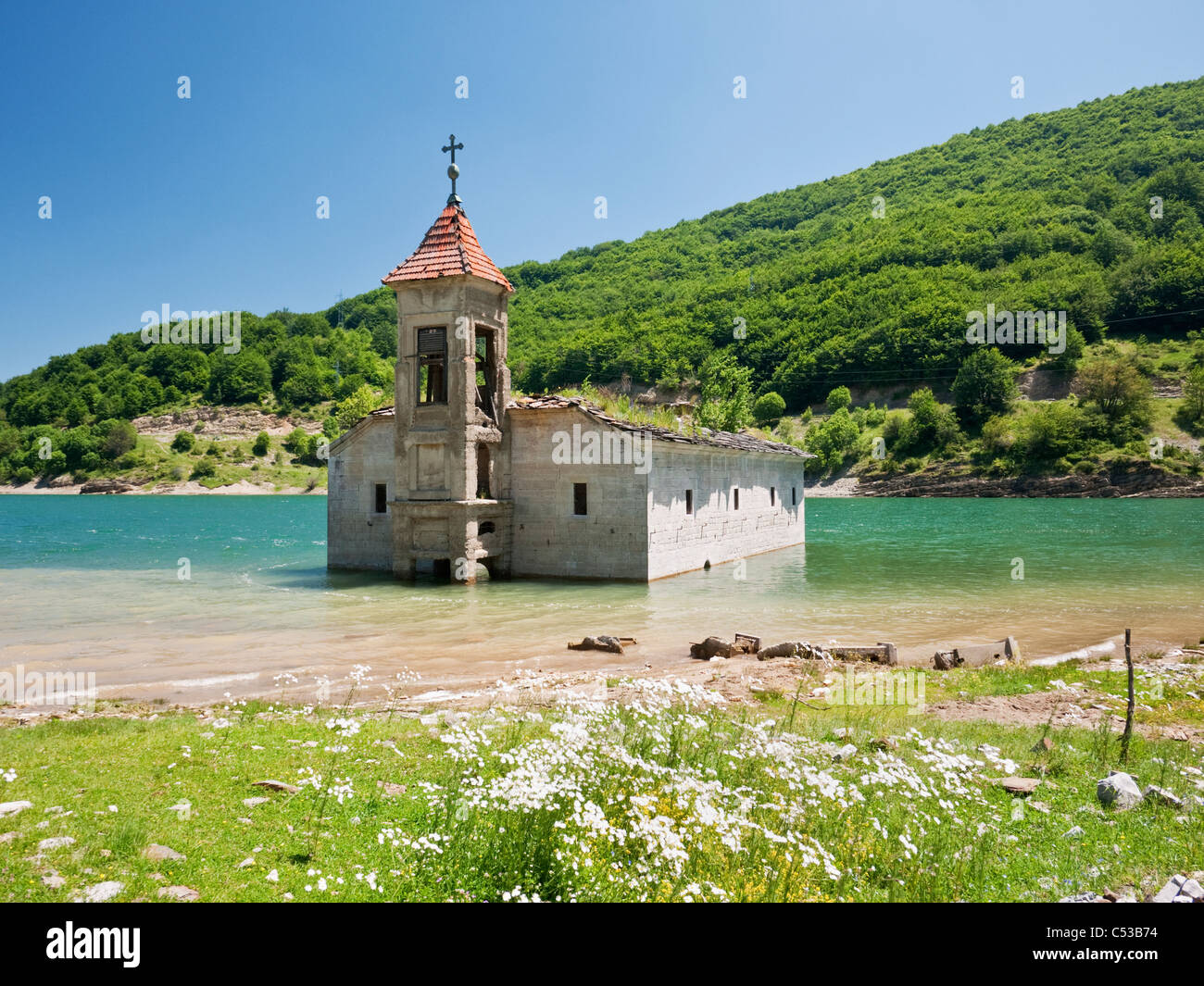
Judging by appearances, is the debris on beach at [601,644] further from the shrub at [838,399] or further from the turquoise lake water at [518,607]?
the shrub at [838,399]

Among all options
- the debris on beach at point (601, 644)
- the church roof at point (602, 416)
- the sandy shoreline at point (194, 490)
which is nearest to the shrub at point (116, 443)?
the sandy shoreline at point (194, 490)

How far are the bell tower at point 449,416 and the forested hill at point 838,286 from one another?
86.0m

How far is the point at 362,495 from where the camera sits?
96.6 ft

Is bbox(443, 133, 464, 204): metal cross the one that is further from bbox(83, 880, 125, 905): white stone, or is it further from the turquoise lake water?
A: bbox(83, 880, 125, 905): white stone

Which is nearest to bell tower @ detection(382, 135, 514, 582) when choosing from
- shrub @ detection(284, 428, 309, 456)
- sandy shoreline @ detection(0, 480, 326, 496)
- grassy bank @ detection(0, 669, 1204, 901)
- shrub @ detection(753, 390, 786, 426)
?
grassy bank @ detection(0, 669, 1204, 901)

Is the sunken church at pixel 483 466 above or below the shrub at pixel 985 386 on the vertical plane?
below

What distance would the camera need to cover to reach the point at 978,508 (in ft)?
252

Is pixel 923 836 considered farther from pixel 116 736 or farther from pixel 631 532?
pixel 631 532

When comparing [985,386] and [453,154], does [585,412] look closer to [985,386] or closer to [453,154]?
[453,154]

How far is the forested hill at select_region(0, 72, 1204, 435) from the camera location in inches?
4697

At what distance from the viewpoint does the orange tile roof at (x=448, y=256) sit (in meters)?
26.6

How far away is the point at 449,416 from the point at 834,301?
397ft

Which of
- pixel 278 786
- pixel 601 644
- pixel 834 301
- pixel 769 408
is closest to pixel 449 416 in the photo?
pixel 601 644
